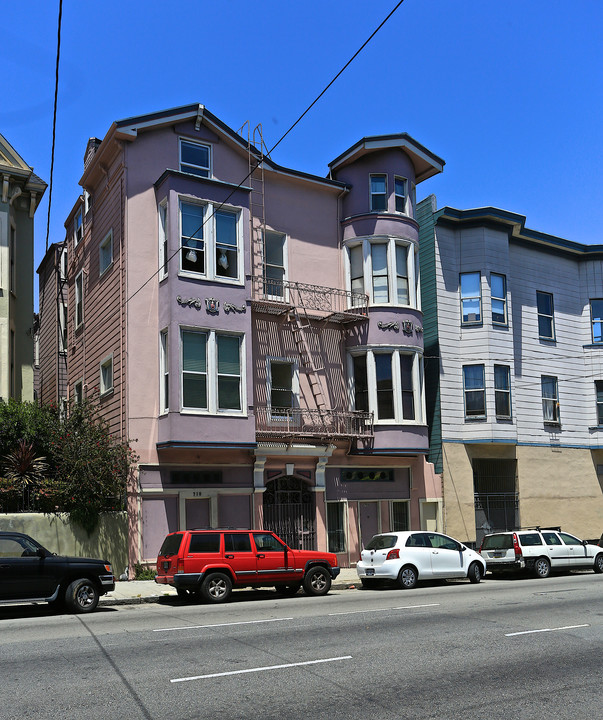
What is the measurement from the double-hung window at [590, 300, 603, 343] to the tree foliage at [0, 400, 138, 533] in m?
20.5

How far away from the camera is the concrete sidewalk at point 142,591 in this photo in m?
17.8

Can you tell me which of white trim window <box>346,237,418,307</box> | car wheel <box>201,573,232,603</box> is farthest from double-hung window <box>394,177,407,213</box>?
car wheel <box>201,573,232,603</box>

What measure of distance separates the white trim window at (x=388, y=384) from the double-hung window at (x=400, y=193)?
5.10m

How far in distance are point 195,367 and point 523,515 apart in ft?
47.4

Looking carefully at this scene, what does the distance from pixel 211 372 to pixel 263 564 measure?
6.63 metres

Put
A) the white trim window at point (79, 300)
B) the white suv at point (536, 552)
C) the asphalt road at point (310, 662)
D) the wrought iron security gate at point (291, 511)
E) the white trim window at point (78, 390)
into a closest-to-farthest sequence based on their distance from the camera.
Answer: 1. the asphalt road at point (310, 662)
2. the white suv at point (536, 552)
3. the wrought iron security gate at point (291, 511)
4. the white trim window at point (78, 390)
5. the white trim window at point (79, 300)

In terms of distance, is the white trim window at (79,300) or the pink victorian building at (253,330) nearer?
the pink victorian building at (253,330)

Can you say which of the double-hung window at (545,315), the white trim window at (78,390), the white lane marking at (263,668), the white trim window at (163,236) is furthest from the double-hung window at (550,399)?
the white lane marking at (263,668)

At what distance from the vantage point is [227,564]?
57.0ft

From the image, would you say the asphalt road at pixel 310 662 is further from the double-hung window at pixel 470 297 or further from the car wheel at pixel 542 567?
the double-hung window at pixel 470 297

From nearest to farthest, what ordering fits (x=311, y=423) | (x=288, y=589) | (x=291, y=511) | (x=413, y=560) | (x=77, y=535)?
(x=288, y=589)
(x=413, y=560)
(x=77, y=535)
(x=291, y=511)
(x=311, y=423)

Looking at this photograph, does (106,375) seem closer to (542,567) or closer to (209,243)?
(209,243)

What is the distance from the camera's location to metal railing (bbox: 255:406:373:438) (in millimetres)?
24281

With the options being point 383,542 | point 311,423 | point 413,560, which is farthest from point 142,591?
point 311,423
